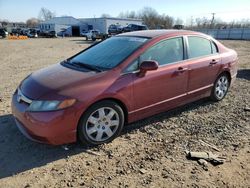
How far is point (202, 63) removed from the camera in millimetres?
5246

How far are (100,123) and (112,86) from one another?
577 mm

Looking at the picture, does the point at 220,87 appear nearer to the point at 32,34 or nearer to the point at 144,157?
the point at 144,157

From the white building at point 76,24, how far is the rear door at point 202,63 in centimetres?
5941

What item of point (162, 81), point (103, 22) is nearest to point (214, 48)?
point (162, 81)

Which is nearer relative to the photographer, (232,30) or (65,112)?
(65,112)

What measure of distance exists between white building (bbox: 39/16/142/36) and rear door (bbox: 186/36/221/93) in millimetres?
59412

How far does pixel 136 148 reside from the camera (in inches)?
158

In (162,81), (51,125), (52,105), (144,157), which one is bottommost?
(144,157)

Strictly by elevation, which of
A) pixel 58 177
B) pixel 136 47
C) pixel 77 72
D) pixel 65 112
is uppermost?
pixel 136 47

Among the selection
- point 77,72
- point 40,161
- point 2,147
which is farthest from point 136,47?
→ point 2,147

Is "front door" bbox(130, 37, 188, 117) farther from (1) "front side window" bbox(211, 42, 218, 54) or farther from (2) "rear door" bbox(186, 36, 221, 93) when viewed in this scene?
(1) "front side window" bbox(211, 42, 218, 54)

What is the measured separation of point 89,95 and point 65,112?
401 mm

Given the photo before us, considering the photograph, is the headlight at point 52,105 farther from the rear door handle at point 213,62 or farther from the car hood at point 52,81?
the rear door handle at point 213,62

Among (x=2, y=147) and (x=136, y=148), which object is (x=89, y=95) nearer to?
(x=136, y=148)
